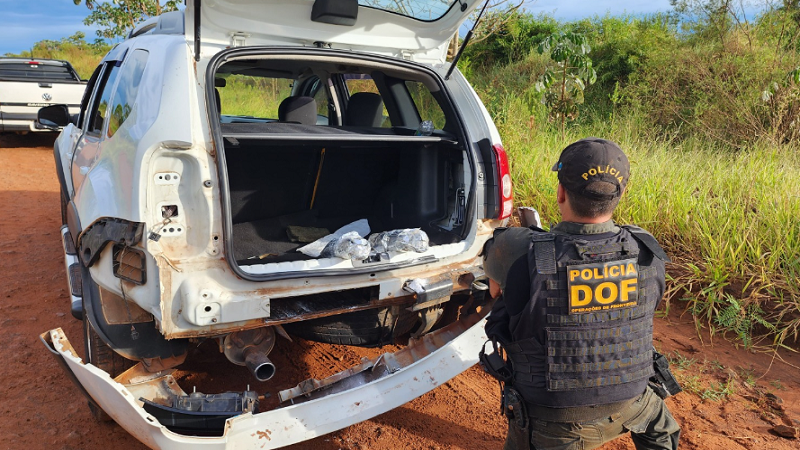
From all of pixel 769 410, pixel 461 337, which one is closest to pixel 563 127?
pixel 769 410

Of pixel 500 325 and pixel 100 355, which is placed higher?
pixel 500 325

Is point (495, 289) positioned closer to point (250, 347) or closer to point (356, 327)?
point (356, 327)

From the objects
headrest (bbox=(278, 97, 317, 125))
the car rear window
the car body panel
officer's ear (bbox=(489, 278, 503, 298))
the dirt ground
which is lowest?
the dirt ground

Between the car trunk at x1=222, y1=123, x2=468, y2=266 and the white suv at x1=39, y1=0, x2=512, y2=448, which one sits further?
the car trunk at x1=222, y1=123, x2=468, y2=266

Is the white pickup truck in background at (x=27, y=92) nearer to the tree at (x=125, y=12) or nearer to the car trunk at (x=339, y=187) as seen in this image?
the tree at (x=125, y=12)

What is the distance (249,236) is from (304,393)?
150 cm

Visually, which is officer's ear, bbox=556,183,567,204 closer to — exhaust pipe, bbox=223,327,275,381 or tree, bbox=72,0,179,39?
exhaust pipe, bbox=223,327,275,381

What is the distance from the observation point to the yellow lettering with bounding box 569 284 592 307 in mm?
1685

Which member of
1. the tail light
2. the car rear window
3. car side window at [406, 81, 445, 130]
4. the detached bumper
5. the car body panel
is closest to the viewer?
the detached bumper

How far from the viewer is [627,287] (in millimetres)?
1728

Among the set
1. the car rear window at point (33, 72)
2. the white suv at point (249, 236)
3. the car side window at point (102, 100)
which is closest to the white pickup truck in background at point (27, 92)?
the car rear window at point (33, 72)

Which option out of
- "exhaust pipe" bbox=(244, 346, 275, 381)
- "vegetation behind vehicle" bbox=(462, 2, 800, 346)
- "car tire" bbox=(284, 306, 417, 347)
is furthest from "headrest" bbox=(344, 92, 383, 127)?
"vegetation behind vehicle" bbox=(462, 2, 800, 346)

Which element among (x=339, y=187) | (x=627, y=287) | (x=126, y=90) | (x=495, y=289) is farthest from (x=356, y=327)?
(x=126, y=90)

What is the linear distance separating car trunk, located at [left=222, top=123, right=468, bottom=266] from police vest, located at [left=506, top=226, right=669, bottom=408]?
3.79 feet
